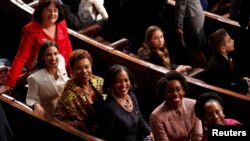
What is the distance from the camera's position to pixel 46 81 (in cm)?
328

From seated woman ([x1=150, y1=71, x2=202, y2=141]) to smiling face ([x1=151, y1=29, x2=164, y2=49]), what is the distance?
65 cm

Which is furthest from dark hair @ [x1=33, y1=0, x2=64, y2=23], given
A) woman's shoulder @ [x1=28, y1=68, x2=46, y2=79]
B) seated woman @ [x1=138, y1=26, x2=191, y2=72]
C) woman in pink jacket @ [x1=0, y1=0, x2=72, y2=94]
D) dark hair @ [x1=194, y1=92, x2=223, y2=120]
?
dark hair @ [x1=194, y1=92, x2=223, y2=120]

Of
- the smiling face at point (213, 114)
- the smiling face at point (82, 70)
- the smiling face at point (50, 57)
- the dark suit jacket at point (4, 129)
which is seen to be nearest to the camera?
the smiling face at point (213, 114)

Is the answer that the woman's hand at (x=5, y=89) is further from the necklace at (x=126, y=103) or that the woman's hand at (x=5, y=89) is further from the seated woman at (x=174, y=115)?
Result: the seated woman at (x=174, y=115)

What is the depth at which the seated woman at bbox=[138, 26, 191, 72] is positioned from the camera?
3670mm

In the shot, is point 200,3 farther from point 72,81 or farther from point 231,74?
point 72,81

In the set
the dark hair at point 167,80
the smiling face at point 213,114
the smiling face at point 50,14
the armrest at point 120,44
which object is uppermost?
the smiling face at point 50,14

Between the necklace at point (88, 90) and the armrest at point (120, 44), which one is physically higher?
the necklace at point (88, 90)

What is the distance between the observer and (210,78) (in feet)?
11.8

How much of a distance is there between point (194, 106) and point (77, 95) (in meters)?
0.55

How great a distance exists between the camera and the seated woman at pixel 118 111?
3008 mm

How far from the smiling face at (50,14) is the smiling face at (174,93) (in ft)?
2.72

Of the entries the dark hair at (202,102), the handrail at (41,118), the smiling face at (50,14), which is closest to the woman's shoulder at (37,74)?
the handrail at (41,118)

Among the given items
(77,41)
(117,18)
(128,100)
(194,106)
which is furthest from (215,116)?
(117,18)
